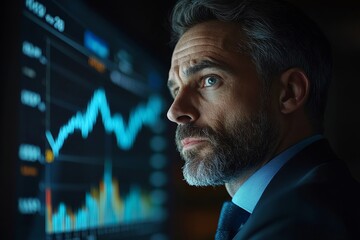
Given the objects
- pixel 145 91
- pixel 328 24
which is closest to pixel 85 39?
pixel 145 91

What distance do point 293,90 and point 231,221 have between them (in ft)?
1.04

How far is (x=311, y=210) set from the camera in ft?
3.07

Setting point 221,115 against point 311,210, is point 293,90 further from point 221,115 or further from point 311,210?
point 311,210

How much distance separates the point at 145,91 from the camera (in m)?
2.01

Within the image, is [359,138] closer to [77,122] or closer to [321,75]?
[321,75]

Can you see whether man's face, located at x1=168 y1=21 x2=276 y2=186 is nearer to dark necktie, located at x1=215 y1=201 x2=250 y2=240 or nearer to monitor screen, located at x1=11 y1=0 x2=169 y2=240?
dark necktie, located at x1=215 y1=201 x2=250 y2=240

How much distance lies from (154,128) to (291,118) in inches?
35.3

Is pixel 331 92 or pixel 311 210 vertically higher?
pixel 331 92

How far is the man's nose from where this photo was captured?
1.25 meters

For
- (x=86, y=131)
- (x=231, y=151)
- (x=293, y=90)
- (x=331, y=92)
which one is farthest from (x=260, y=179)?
(x=331, y=92)

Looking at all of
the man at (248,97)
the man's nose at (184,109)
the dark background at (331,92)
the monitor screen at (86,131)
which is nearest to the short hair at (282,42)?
the man at (248,97)

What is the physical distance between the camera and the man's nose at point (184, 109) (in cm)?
125

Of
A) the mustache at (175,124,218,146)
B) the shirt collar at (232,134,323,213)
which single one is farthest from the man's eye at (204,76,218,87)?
the shirt collar at (232,134,323,213)

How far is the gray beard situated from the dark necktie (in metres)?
0.09
